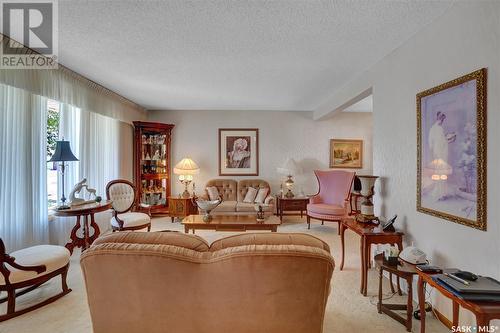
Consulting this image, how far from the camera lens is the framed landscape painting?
6.09 metres

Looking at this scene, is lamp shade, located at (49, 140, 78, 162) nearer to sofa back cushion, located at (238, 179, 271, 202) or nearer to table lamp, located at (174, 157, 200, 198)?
table lamp, located at (174, 157, 200, 198)

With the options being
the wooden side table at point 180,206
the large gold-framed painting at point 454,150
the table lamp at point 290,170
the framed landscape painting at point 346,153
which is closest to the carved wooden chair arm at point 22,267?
the wooden side table at point 180,206

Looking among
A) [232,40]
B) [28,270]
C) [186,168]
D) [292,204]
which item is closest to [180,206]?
[186,168]

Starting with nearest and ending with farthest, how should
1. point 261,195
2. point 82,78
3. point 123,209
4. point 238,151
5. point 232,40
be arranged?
point 232,40, point 82,78, point 123,209, point 261,195, point 238,151

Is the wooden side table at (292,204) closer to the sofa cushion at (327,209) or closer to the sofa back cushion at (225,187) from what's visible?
the sofa cushion at (327,209)

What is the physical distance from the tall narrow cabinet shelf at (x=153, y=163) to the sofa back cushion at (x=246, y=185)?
68.1 inches

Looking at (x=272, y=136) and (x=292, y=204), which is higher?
(x=272, y=136)

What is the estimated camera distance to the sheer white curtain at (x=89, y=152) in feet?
11.6

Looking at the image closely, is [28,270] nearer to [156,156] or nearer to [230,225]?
[230,225]

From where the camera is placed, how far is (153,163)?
5680 millimetres

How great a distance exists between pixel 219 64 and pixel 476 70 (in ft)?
8.25

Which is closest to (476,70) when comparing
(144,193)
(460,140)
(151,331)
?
(460,140)

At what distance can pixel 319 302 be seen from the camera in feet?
4.19

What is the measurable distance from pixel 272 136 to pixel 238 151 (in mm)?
947
